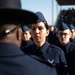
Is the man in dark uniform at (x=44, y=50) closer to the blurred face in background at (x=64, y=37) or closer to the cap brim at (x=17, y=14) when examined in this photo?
the blurred face in background at (x=64, y=37)

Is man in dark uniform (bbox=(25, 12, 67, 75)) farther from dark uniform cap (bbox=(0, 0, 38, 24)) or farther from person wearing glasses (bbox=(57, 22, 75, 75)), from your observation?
dark uniform cap (bbox=(0, 0, 38, 24))

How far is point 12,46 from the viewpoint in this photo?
2.37m

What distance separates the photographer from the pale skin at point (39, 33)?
4.64m

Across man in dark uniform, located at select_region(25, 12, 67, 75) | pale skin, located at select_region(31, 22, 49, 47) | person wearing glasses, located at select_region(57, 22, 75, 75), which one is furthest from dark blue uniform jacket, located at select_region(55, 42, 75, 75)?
pale skin, located at select_region(31, 22, 49, 47)

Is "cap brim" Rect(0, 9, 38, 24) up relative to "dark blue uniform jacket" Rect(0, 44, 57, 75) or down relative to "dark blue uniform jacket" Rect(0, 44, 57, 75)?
up

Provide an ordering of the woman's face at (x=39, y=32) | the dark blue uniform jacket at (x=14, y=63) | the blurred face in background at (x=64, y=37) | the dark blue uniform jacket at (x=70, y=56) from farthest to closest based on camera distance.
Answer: the blurred face in background at (x=64, y=37) → the dark blue uniform jacket at (x=70, y=56) → the woman's face at (x=39, y=32) → the dark blue uniform jacket at (x=14, y=63)

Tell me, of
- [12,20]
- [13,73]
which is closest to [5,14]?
[12,20]

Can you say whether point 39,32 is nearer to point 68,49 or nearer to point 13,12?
point 68,49

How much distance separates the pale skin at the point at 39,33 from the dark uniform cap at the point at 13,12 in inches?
81.2

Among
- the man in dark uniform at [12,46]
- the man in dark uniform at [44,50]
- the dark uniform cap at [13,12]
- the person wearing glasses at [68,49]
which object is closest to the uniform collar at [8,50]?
the man in dark uniform at [12,46]

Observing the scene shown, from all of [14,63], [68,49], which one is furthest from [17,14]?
[68,49]

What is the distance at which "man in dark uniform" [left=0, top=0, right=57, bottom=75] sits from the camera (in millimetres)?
2344

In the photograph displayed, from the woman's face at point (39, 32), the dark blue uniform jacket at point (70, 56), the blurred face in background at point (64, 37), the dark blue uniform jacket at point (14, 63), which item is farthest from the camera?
the blurred face in background at point (64, 37)

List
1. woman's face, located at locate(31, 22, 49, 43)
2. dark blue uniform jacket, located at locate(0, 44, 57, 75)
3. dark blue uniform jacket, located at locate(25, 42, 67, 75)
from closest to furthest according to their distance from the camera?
dark blue uniform jacket, located at locate(0, 44, 57, 75)
dark blue uniform jacket, located at locate(25, 42, 67, 75)
woman's face, located at locate(31, 22, 49, 43)
